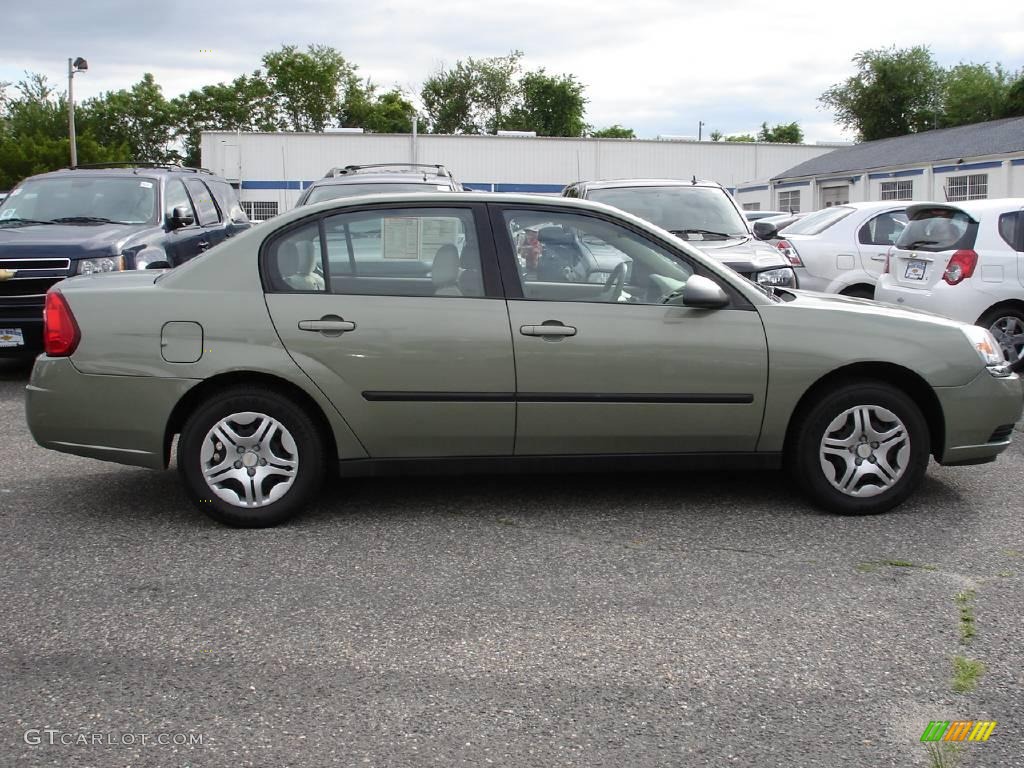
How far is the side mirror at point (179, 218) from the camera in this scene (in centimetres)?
1002

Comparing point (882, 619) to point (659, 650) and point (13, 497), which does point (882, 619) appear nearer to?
point (659, 650)

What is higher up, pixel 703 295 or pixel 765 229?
pixel 765 229

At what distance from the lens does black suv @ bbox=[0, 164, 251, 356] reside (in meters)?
8.83

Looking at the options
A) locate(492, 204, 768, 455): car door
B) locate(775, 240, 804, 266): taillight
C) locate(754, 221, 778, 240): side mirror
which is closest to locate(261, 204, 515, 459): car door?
locate(492, 204, 768, 455): car door

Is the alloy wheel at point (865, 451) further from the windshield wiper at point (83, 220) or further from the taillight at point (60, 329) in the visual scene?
the windshield wiper at point (83, 220)

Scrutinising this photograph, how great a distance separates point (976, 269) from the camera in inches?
361

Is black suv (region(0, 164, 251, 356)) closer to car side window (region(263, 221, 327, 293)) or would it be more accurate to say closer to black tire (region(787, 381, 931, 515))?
car side window (region(263, 221, 327, 293))

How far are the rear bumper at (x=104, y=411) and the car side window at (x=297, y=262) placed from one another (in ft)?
2.00

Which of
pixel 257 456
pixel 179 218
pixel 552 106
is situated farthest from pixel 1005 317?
pixel 552 106

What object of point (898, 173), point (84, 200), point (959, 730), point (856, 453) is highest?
point (898, 173)

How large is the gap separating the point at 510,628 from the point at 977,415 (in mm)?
2763

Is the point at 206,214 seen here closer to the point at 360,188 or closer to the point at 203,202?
the point at 203,202

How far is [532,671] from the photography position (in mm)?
3404

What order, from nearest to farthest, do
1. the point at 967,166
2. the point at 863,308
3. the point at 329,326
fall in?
the point at 329,326 < the point at 863,308 < the point at 967,166
